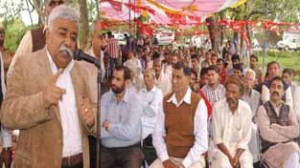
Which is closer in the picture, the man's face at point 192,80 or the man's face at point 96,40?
the man's face at point 96,40

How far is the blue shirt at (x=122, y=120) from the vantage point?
4.73 m

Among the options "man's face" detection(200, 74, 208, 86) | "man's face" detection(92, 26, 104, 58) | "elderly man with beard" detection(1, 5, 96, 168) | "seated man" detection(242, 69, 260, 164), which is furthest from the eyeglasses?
"man's face" detection(200, 74, 208, 86)

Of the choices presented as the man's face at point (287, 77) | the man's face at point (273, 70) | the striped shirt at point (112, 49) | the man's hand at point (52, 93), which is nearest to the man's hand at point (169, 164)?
the man's hand at point (52, 93)

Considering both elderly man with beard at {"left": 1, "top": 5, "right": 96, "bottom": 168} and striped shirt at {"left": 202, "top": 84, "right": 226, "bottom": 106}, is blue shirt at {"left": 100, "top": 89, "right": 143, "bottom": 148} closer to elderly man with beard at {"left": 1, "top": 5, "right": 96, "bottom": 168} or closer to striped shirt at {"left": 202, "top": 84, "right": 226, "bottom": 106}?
striped shirt at {"left": 202, "top": 84, "right": 226, "bottom": 106}

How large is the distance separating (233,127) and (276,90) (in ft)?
2.91

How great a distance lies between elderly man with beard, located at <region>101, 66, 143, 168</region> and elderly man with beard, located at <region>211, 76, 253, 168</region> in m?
0.74

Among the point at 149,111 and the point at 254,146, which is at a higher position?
the point at 149,111

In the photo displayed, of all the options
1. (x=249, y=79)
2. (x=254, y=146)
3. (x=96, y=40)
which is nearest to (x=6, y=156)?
(x=96, y=40)

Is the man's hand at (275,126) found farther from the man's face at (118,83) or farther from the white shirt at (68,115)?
the white shirt at (68,115)

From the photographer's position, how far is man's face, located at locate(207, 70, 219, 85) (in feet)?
21.6

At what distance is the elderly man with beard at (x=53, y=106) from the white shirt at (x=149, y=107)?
3203 mm

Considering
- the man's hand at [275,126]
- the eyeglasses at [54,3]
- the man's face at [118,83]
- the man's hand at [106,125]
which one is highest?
the eyeglasses at [54,3]

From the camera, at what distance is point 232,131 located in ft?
16.7

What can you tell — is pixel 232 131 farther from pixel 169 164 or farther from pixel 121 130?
pixel 121 130
